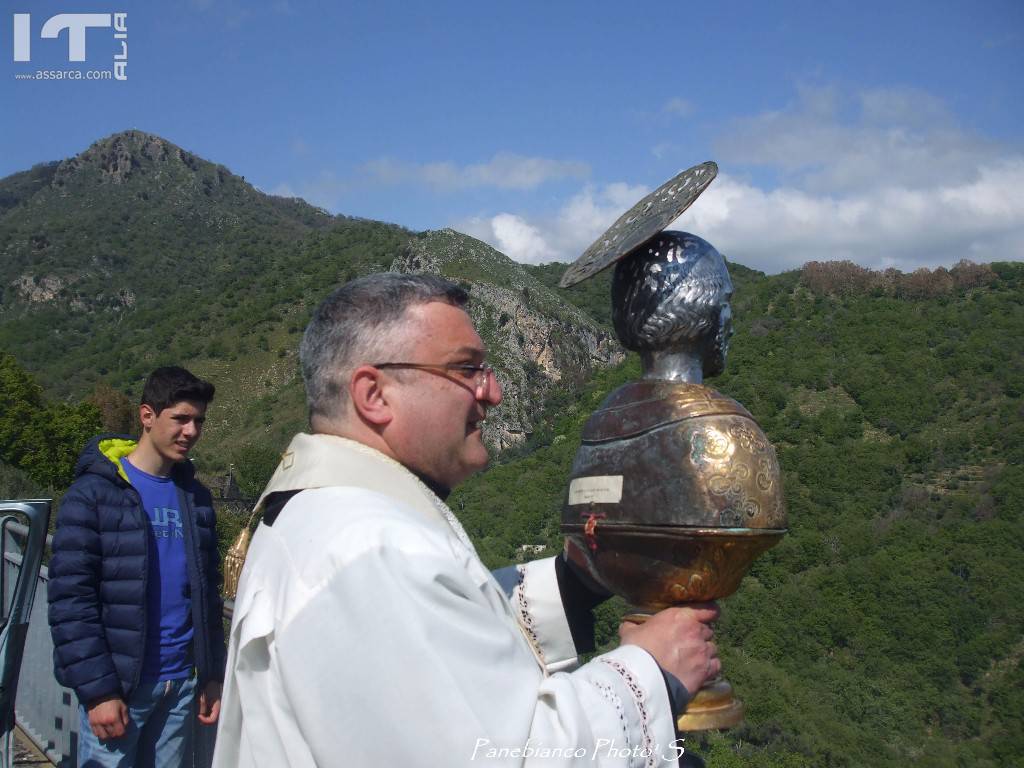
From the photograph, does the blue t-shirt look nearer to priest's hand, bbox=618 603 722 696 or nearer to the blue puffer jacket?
the blue puffer jacket

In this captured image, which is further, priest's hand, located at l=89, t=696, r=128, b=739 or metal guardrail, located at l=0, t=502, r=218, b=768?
metal guardrail, located at l=0, t=502, r=218, b=768

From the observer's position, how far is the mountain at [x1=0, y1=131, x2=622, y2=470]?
2203 inches

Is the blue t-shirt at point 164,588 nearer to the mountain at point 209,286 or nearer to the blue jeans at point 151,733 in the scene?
the blue jeans at point 151,733

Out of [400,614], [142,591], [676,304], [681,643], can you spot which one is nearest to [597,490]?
[681,643]

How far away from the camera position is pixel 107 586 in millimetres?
3373

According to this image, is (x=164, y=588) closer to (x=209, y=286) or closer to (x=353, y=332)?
(x=353, y=332)

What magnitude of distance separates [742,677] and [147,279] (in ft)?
274

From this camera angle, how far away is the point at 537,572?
2.60 metres

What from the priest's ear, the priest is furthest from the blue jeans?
the priest's ear

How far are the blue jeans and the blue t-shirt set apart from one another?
0.07m

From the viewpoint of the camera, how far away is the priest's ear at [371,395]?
1.90 m

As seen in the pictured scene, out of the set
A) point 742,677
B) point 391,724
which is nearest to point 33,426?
point 742,677

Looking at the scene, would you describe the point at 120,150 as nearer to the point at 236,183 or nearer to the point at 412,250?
the point at 236,183

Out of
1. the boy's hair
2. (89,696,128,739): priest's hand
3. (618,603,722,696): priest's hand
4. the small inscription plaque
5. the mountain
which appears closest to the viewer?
(618,603,722,696): priest's hand
